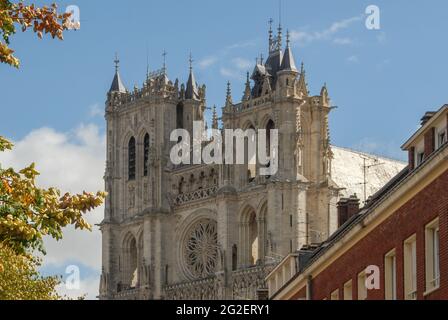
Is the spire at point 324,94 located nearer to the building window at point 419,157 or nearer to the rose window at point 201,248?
the rose window at point 201,248

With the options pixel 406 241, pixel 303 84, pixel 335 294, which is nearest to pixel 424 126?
pixel 406 241

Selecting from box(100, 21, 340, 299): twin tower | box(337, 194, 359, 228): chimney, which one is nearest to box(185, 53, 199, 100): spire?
box(100, 21, 340, 299): twin tower

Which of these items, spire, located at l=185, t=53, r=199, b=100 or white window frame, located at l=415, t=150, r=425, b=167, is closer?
white window frame, located at l=415, t=150, r=425, b=167

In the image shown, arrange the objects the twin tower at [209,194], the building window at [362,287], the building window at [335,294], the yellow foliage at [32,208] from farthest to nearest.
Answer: the twin tower at [209,194] < the building window at [335,294] < the building window at [362,287] < the yellow foliage at [32,208]

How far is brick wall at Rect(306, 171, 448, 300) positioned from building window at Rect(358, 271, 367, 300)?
0.17 meters

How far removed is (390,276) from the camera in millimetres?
46344

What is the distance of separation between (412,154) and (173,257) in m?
85.2

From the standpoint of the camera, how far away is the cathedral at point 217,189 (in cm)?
12019

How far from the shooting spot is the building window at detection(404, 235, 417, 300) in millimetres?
43656

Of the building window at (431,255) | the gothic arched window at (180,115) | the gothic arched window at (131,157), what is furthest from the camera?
the gothic arched window at (131,157)

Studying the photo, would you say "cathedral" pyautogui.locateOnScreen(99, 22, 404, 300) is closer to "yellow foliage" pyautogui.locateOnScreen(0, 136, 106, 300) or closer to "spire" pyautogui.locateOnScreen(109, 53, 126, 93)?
"spire" pyautogui.locateOnScreen(109, 53, 126, 93)

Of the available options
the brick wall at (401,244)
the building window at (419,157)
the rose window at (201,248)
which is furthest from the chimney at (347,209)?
the rose window at (201,248)

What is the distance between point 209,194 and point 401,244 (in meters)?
85.5

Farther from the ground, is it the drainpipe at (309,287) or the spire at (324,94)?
the spire at (324,94)
